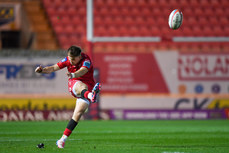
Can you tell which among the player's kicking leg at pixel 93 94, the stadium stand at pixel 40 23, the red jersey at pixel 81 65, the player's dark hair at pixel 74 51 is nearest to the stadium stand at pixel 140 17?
the stadium stand at pixel 40 23

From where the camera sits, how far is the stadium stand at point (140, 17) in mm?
17766

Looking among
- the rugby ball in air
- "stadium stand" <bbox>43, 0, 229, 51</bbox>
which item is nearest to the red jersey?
the rugby ball in air

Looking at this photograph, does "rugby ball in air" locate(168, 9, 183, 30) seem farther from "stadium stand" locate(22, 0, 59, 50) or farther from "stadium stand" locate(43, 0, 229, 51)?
"stadium stand" locate(43, 0, 229, 51)

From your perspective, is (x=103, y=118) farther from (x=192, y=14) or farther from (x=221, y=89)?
(x=192, y=14)

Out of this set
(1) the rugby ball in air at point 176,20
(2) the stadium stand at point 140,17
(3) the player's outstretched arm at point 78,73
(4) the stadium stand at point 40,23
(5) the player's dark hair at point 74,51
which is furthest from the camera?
(2) the stadium stand at point 140,17

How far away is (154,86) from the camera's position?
47.6ft

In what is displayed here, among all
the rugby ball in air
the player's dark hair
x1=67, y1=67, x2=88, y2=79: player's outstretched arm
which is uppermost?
the rugby ball in air

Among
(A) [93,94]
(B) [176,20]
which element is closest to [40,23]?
(B) [176,20]

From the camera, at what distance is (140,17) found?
18266mm

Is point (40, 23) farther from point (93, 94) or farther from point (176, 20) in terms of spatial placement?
point (93, 94)

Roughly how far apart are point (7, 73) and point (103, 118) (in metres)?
3.34

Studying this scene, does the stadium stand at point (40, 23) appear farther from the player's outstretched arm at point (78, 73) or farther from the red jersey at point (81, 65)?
the player's outstretched arm at point (78, 73)

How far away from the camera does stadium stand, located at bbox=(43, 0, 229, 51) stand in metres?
17.8

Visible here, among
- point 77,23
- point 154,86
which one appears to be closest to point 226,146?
point 154,86
